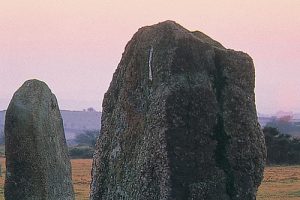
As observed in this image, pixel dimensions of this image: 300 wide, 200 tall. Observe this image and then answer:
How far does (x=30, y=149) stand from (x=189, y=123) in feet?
30.3

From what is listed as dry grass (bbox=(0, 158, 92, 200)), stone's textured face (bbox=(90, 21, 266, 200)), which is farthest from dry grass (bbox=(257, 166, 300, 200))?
stone's textured face (bbox=(90, 21, 266, 200))

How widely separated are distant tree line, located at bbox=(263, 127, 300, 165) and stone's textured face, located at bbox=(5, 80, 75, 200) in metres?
42.2

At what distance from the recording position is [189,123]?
23.5 feet

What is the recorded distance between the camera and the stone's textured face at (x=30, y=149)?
1582 centimetres

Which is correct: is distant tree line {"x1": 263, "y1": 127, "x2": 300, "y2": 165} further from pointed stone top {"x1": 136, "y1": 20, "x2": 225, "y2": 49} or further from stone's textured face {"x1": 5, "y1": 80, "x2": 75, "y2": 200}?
pointed stone top {"x1": 136, "y1": 20, "x2": 225, "y2": 49}

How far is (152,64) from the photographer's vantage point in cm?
752

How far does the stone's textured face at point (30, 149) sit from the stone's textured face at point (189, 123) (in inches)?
323

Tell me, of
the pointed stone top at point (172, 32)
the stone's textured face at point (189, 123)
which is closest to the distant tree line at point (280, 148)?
the pointed stone top at point (172, 32)

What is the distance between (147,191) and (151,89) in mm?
1049

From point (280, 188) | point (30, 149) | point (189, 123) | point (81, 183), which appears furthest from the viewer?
point (81, 183)

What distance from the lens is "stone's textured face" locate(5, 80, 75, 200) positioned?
15820mm

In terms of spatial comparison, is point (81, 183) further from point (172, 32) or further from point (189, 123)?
point (189, 123)

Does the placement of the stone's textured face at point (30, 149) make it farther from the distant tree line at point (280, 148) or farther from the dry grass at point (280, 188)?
the distant tree line at point (280, 148)

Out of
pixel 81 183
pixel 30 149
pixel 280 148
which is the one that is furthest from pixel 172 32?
pixel 280 148
